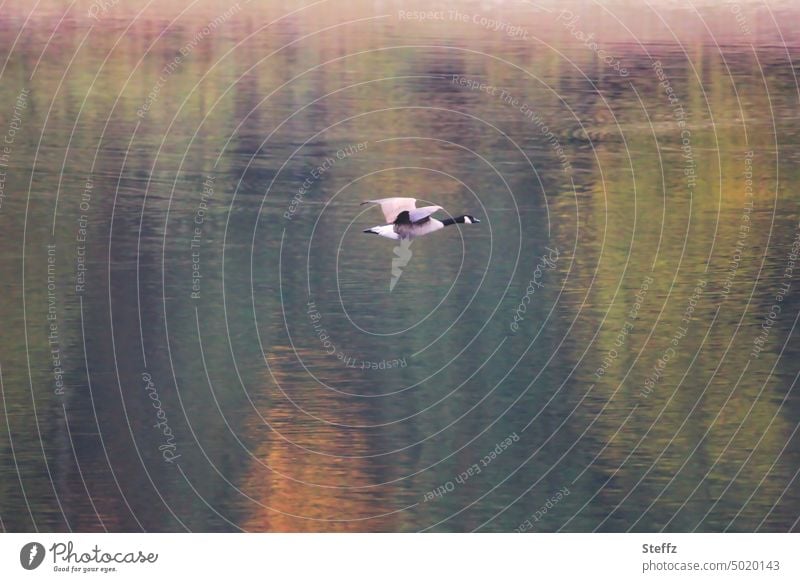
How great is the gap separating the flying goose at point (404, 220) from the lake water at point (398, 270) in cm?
18

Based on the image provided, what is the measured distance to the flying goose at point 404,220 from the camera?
10531mm

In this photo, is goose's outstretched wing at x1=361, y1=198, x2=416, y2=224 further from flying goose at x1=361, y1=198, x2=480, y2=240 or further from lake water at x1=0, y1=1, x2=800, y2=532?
lake water at x1=0, y1=1, x2=800, y2=532

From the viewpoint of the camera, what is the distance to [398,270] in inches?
424

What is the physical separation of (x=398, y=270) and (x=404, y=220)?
1.43ft

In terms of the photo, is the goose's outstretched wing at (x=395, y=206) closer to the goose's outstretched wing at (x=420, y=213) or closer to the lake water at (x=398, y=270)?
the goose's outstretched wing at (x=420, y=213)

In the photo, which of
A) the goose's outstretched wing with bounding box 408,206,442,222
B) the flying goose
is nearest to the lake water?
the flying goose

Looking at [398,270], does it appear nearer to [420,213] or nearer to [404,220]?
[404,220]

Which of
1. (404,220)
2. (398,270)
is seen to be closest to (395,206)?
(404,220)

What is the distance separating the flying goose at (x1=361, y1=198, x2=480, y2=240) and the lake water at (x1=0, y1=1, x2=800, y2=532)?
184mm

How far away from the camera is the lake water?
34.5 ft

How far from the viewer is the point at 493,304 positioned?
10883mm
